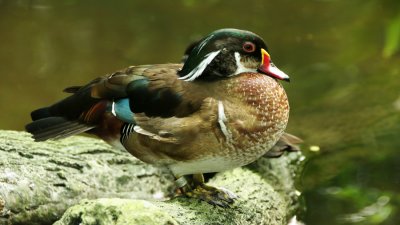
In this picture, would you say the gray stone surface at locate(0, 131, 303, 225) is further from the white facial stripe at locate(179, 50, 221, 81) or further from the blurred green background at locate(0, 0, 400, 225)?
the white facial stripe at locate(179, 50, 221, 81)

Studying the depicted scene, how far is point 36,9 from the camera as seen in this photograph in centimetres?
629

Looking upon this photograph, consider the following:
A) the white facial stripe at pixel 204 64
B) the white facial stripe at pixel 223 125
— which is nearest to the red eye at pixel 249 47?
the white facial stripe at pixel 204 64

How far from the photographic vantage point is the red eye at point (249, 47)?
2.86 metres

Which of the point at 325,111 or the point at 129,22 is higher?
the point at 129,22

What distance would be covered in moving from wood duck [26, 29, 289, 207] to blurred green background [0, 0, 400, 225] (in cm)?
102

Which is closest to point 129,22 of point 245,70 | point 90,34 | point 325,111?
point 90,34

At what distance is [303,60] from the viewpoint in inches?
213

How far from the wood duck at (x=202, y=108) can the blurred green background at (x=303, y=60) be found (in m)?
1.02

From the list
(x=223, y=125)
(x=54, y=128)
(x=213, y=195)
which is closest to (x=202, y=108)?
(x=223, y=125)

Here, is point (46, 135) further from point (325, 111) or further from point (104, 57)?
point (104, 57)

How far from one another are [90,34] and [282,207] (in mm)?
2876

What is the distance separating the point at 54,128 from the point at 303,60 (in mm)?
2683

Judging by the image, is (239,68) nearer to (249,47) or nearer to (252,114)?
(249,47)

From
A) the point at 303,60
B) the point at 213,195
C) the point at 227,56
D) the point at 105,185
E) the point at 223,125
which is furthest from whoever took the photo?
the point at 303,60
